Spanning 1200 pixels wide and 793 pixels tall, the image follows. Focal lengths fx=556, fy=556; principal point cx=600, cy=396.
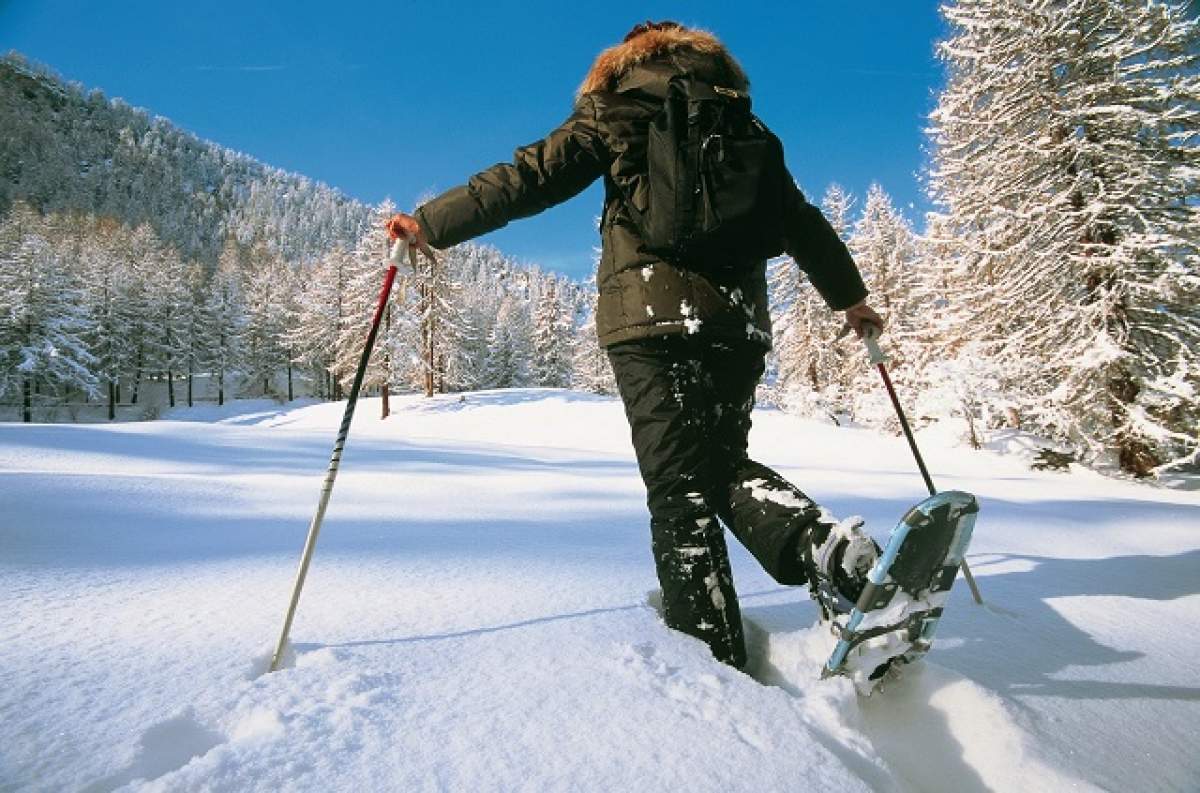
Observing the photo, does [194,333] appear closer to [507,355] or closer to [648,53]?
[507,355]

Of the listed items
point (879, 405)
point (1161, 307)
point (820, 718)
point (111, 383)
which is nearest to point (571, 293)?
point (111, 383)

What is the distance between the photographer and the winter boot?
1.38 metres

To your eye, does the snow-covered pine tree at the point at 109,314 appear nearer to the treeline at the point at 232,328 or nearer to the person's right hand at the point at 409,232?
the treeline at the point at 232,328

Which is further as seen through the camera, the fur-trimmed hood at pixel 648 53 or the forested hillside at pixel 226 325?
the forested hillside at pixel 226 325

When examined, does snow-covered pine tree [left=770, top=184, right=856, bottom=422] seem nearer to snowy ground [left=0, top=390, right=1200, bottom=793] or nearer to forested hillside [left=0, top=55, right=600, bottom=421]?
forested hillside [left=0, top=55, right=600, bottom=421]

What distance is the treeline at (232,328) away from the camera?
26.2 metres

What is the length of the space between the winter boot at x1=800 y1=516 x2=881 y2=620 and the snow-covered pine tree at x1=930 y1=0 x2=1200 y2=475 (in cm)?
1038

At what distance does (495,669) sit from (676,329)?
1042mm

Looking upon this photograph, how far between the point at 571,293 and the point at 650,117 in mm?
123108

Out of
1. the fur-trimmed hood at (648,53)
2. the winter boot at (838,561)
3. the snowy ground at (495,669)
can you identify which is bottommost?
the snowy ground at (495,669)

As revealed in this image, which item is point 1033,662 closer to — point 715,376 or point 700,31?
point 715,376

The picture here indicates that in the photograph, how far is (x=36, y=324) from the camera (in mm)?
29797

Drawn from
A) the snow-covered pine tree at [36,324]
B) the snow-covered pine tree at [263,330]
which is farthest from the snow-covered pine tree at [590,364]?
the snow-covered pine tree at [36,324]

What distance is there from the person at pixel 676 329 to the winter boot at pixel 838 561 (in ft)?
0.04
